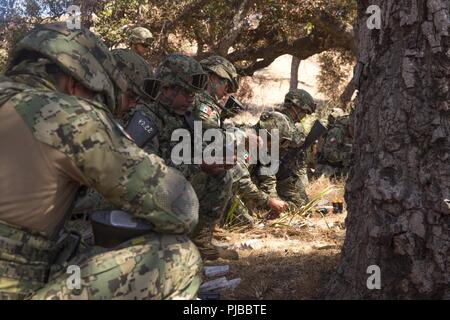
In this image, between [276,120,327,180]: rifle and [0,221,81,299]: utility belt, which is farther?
[276,120,327,180]: rifle

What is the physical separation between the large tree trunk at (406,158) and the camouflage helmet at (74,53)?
129cm

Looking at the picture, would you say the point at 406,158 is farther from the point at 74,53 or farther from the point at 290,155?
A: the point at 290,155

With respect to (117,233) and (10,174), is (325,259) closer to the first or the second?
(117,233)

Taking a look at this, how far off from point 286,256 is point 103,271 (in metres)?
1.98

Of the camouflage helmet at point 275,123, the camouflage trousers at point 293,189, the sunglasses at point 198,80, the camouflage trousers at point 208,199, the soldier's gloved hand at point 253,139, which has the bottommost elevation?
the camouflage trousers at point 293,189

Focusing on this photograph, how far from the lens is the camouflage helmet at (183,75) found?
4473 mm

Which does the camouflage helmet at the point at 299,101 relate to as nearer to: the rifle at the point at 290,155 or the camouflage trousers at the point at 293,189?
the rifle at the point at 290,155

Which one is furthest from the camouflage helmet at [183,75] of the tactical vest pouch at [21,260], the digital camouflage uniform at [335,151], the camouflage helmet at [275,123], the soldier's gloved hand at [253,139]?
the digital camouflage uniform at [335,151]

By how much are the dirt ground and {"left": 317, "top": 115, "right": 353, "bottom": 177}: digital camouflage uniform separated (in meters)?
2.23

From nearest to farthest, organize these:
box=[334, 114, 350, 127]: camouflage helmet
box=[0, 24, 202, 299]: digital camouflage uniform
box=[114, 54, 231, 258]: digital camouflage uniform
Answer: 1. box=[0, 24, 202, 299]: digital camouflage uniform
2. box=[114, 54, 231, 258]: digital camouflage uniform
3. box=[334, 114, 350, 127]: camouflage helmet

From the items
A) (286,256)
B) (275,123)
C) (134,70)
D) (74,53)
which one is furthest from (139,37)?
(74,53)

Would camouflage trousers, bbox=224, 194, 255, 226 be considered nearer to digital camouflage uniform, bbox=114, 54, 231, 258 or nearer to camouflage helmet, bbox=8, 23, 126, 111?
digital camouflage uniform, bbox=114, 54, 231, 258

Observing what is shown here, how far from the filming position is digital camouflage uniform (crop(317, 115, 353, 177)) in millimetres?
8406

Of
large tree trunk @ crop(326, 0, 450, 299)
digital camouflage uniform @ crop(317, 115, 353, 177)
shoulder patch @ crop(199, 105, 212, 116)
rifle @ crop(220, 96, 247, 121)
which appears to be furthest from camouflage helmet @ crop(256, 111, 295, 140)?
large tree trunk @ crop(326, 0, 450, 299)
